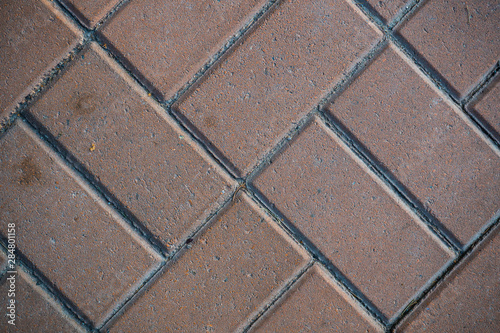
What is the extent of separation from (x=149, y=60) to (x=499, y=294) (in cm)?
147

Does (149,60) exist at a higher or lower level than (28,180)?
higher

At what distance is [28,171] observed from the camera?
3.45 ft

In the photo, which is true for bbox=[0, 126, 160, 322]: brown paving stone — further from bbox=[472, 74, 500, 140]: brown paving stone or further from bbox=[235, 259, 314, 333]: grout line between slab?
bbox=[472, 74, 500, 140]: brown paving stone

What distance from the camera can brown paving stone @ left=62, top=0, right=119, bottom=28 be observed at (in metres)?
1.04

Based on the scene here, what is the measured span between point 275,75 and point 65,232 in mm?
904

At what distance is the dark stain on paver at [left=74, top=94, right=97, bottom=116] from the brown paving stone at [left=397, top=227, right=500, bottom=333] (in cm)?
132

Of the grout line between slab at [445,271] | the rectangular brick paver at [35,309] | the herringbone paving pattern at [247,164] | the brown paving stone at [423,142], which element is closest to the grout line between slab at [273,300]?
the herringbone paving pattern at [247,164]

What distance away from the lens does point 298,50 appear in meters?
1.04

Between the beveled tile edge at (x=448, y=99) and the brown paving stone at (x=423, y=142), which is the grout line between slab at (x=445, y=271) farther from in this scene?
the beveled tile edge at (x=448, y=99)

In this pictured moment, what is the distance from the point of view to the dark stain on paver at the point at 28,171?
1051 millimetres

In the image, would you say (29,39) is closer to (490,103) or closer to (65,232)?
(65,232)

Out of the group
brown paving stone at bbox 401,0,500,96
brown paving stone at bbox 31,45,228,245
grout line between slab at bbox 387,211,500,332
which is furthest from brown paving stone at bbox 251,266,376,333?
brown paving stone at bbox 401,0,500,96

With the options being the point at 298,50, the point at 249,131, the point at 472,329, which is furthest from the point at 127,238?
the point at 472,329

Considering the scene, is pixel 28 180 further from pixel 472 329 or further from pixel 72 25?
pixel 472 329
